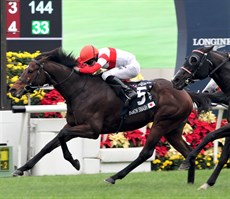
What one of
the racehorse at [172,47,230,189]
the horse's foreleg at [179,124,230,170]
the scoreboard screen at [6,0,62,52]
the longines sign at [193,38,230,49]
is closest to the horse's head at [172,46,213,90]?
the racehorse at [172,47,230,189]

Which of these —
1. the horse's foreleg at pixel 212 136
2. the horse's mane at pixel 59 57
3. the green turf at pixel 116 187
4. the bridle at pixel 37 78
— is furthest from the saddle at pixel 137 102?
the horse's foreleg at pixel 212 136

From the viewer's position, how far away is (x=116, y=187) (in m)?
11.5

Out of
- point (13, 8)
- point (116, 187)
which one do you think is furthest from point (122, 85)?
point (13, 8)

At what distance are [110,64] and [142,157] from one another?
1171mm

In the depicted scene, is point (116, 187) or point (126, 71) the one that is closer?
point (116, 187)

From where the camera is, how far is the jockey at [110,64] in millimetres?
11945

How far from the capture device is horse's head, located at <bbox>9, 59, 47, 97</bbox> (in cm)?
1181

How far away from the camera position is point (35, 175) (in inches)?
531

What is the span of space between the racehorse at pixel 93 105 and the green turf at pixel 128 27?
13.8 ft

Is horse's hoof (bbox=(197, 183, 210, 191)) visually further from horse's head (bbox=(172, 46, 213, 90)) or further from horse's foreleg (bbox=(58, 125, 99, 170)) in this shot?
horse's foreleg (bbox=(58, 125, 99, 170))

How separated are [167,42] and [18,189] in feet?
20.0

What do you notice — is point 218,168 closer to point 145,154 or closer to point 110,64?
point 145,154

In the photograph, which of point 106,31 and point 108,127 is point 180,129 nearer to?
point 108,127

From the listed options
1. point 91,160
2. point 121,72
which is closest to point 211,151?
point 91,160
